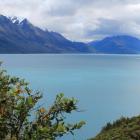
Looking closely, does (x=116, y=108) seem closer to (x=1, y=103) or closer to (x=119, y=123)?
(x=119, y=123)

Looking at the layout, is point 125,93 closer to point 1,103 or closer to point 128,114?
point 128,114

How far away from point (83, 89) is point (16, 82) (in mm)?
78304

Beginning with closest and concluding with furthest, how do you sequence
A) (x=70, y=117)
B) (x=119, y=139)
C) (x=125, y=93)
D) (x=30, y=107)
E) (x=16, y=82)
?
(x=30, y=107), (x=16, y=82), (x=119, y=139), (x=70, y=117), (x=125, y=93)

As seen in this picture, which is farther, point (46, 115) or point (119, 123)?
point (119, 123)

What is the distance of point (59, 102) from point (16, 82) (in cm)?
156

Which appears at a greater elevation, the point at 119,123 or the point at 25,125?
the point at 25,125

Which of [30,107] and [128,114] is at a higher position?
[30,107]

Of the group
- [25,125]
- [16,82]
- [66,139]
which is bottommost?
[66,139]

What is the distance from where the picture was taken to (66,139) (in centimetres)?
3966

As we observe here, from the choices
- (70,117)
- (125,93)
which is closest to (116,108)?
(70,117)

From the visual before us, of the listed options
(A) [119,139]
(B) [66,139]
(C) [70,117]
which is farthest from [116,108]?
(A) [119,139]

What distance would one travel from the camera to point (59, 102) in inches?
310

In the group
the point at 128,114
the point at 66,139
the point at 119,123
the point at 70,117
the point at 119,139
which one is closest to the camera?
the point at 119,139

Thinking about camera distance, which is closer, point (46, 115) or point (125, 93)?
point (46, 115)
